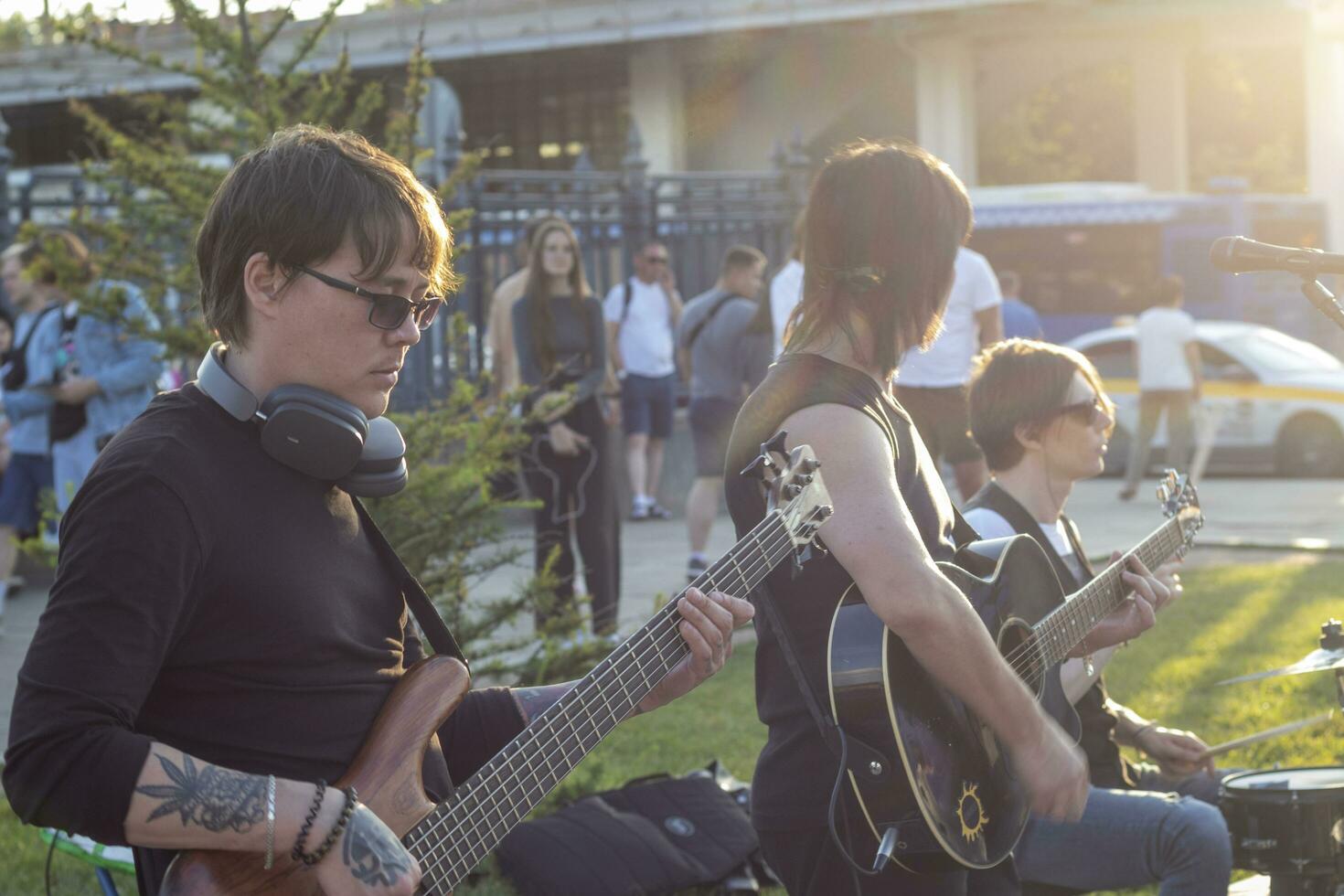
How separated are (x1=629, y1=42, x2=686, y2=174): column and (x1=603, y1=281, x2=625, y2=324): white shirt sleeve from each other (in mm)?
15802

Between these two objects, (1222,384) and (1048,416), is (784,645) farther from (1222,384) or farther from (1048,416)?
(1222,384)

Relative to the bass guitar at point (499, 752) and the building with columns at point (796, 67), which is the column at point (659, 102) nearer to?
the building with columns at point (796, 67)

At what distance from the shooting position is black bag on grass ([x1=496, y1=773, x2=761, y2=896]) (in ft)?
14.6

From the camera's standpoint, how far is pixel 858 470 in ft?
8.98

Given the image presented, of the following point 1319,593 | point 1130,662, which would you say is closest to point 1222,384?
point 1319,593

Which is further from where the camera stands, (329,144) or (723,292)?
(723,292)

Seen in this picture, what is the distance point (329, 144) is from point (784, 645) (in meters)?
1.15

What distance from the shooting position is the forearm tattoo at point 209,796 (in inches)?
80.0

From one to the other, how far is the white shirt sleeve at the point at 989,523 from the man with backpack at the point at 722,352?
231 inches

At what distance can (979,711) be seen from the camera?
2752 mm

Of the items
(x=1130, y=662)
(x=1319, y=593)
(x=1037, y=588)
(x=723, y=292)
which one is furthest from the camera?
(x=723, y=292)

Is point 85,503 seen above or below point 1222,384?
above

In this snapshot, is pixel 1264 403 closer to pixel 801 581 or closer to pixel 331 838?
pixel 801 581

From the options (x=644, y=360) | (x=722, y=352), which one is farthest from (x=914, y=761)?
(x=644, y=360)
